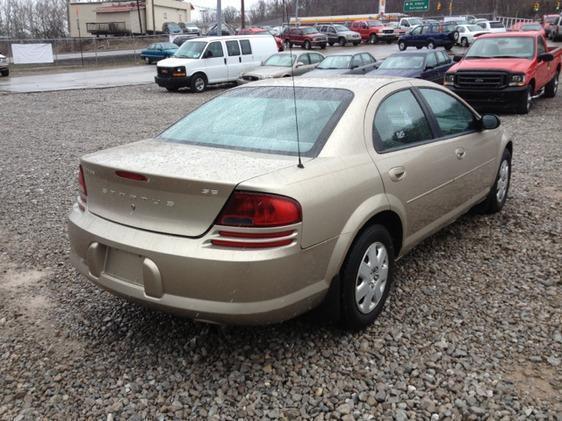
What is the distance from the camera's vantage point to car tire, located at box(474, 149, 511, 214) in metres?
5.42

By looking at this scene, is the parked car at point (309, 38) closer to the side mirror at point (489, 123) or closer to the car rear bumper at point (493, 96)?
the car rear bumper at point (493, 96)

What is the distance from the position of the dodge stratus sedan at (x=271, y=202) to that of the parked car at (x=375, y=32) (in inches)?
1664

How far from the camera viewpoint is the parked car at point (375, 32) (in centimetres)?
4362

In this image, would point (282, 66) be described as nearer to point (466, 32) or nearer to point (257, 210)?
point (257, 210)

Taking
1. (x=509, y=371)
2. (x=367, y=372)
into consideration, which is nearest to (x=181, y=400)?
(x=367, y=372)

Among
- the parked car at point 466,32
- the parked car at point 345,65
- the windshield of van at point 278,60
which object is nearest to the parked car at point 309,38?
the parked car at point 466,32

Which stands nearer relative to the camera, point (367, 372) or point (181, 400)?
point (181, 400)

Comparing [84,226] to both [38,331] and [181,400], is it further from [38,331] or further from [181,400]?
[181,400]

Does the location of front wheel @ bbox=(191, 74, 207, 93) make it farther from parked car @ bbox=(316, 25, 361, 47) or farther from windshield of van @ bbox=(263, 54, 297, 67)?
parked car @ bbox=(316, 25, 361, 47)

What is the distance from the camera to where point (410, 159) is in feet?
12.3

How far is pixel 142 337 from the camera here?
11.2ft

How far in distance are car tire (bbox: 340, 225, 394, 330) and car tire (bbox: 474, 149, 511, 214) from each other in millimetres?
2307

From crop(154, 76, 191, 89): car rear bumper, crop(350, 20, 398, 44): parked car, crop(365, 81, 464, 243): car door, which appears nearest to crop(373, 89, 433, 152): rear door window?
crop(365, 81, 464, 243): car door

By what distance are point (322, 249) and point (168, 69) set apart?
58.8 ft
